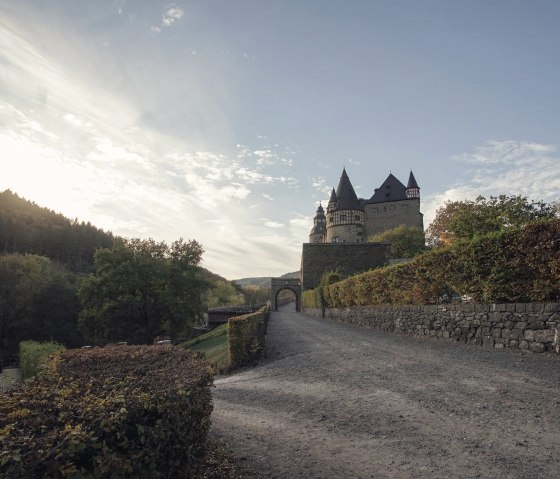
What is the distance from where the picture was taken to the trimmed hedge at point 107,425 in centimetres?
224

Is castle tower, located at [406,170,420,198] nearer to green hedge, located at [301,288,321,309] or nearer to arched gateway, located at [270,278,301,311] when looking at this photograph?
arched gateway, located at [270,278,301,311]

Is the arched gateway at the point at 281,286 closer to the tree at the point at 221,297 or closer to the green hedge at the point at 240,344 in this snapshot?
the tree at the point at 221,297

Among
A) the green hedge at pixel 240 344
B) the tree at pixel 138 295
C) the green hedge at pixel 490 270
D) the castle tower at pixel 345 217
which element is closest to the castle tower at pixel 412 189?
the castle tower at pixel 345 217

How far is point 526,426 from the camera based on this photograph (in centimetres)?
504

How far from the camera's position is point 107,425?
2621 mm

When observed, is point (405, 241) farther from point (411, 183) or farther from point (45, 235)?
point (45, 235)

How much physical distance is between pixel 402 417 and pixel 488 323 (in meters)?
6.66

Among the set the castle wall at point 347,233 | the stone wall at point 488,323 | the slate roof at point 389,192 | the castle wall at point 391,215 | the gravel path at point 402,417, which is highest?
the slate roof at point 389,192

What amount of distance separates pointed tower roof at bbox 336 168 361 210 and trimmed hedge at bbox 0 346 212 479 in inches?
2655

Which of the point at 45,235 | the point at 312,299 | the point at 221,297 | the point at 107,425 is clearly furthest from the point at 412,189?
the point at 45,235

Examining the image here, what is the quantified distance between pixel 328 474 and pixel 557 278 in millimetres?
8089

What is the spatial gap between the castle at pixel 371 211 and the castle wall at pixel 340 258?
22.4 metres

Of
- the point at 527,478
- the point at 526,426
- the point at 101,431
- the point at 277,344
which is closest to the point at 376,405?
the point at 526,426

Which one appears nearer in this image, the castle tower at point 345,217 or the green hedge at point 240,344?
the green hedge at point 240,344
